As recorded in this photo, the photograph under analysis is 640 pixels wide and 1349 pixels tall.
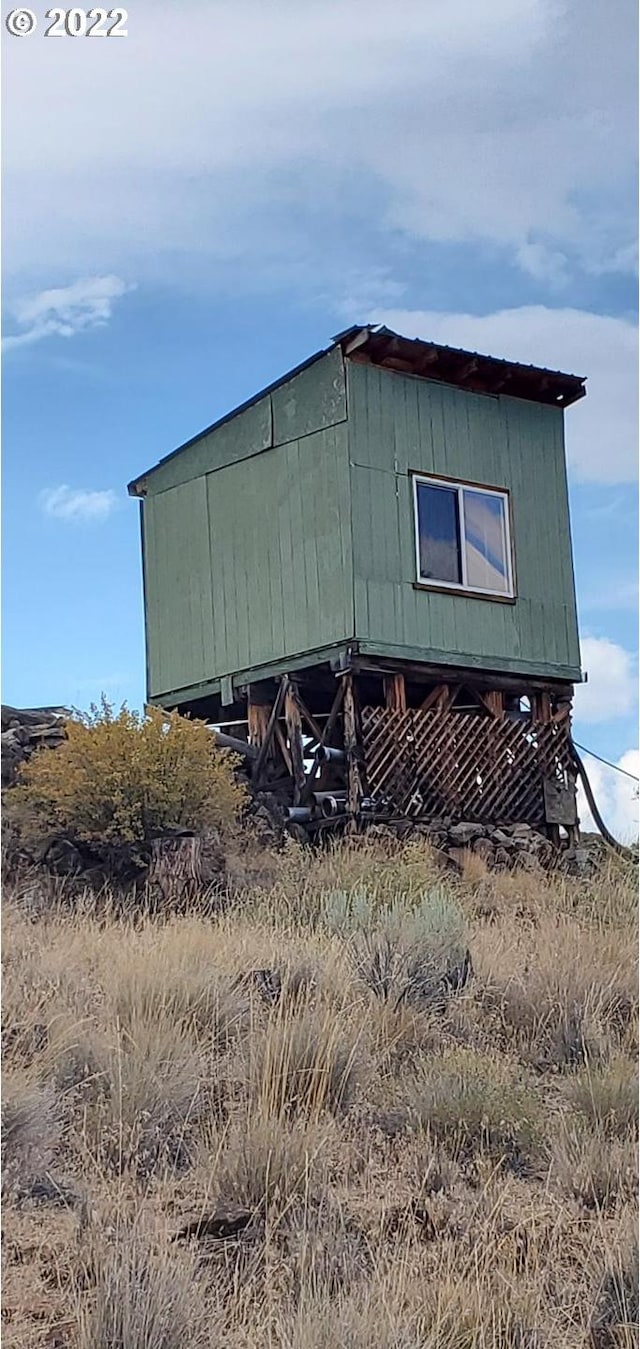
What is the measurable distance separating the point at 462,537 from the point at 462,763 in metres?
2.52

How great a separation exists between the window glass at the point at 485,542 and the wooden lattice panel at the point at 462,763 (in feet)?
5.07

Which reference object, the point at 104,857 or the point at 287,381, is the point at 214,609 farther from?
the point at 104,857

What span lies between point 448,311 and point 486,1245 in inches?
474

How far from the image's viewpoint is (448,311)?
50.7 feet

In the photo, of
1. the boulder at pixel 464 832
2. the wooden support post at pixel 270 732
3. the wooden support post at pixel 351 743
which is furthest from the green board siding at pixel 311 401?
the boulder at pixel 464 832

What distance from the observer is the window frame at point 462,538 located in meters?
15.6

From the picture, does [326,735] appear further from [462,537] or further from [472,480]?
[472,480]

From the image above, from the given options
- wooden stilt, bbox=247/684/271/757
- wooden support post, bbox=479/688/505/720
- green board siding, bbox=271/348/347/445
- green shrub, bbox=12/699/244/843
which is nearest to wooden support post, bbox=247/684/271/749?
wooden stilt, bbox=247/684/271/757

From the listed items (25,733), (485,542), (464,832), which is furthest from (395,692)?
(25,733)

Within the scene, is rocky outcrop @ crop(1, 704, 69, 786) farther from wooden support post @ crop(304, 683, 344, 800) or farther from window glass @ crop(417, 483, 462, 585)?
window glass @ crop(417, 483, 462, 585)

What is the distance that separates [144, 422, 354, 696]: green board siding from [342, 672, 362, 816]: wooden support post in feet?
1.86

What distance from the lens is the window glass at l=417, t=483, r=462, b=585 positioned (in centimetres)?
1566

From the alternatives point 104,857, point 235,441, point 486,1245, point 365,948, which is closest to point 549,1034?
point 365,948

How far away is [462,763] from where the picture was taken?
51.6ft
